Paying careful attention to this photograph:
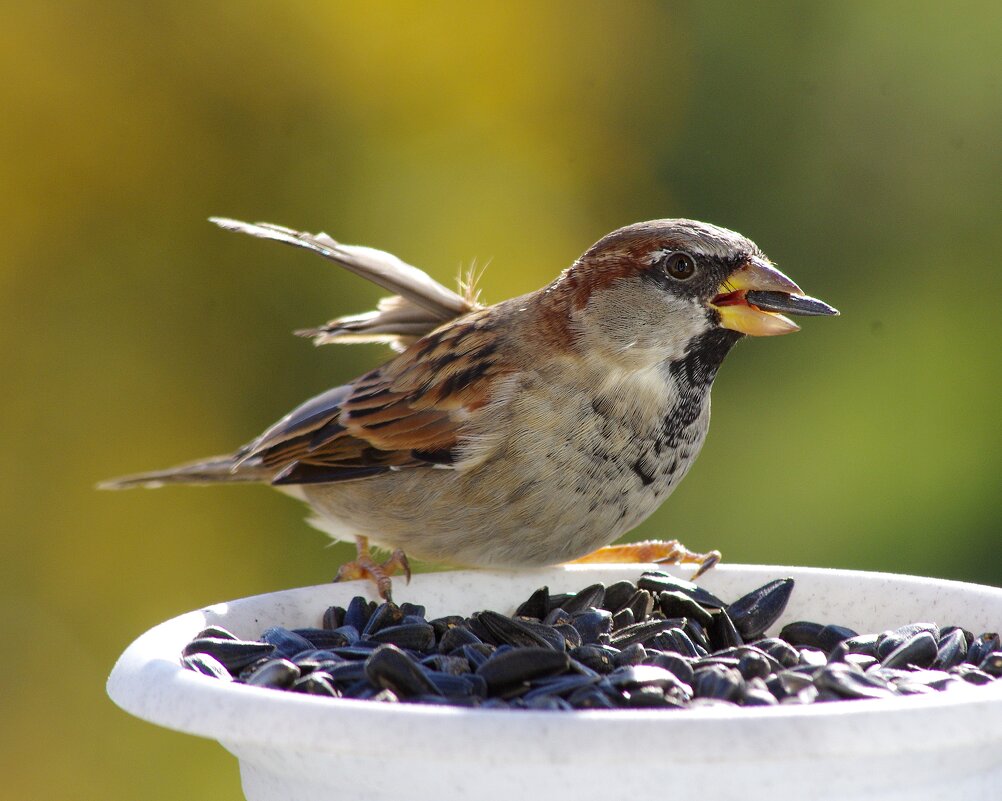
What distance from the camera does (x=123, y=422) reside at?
11.0 ft

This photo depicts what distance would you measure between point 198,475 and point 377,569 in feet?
2.57

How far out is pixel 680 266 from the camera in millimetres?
2268

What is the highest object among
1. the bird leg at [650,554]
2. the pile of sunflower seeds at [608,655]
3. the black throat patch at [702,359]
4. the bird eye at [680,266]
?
the bird eye at [680,266]

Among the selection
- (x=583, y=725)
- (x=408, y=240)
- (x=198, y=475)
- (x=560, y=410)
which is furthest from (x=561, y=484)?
(x=408, y=240)

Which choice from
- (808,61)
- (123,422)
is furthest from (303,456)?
(808,61)

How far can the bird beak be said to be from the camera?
2.17 m

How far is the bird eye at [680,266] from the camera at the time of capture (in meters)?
2.26

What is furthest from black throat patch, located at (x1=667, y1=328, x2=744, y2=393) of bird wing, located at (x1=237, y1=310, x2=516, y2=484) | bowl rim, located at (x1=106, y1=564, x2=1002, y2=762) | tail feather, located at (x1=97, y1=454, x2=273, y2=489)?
bowl rim, located at (x1=106, y1=564, x2=1002, y2=762)

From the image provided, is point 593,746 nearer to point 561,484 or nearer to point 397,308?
point 561,484

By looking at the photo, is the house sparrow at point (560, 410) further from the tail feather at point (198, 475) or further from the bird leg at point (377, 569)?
the tail feather at point (198, 475)

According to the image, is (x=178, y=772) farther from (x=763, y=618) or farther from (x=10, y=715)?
(x=763, y=618)

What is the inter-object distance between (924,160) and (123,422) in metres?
2.22

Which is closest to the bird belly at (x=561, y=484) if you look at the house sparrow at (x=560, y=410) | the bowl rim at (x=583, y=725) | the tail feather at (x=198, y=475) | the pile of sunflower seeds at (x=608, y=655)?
the house sparrow at (x=560, y=410)

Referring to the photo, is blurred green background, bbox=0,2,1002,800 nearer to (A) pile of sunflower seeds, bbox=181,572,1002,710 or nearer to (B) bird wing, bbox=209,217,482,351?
(B) bird wing, bbox=209,217,482,351
